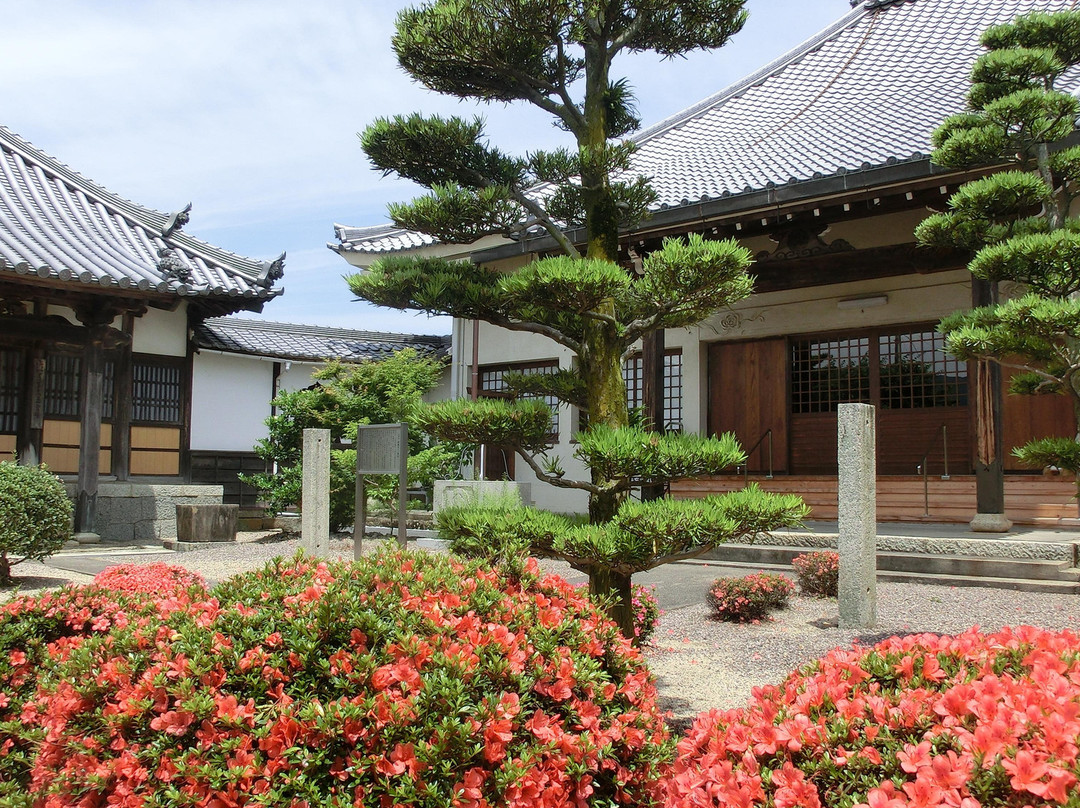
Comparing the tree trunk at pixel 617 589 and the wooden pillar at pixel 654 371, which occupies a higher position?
the wooden pillar at pixel 654 371

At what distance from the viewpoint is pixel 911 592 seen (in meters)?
8.78


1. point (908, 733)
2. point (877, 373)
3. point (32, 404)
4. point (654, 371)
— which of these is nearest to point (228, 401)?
point (32, 404)

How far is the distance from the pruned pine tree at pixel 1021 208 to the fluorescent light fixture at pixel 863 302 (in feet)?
15.9

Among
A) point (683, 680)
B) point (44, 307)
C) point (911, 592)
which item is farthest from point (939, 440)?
point (44, 307)

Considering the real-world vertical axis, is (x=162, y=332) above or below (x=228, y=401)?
above

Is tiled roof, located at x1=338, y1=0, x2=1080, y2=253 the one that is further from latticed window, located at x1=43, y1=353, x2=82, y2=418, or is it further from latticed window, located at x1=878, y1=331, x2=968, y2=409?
latticed window, located at x1=43, y1=353, x2=82, y2=418

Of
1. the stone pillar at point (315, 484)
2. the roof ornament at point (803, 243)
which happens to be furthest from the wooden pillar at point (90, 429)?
the roof ornament at point (803, 243)

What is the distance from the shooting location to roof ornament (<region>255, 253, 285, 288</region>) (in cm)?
1469

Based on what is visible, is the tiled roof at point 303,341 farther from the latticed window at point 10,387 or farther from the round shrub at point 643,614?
the round shrub at point 643,614

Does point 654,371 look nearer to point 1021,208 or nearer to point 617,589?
point 1021,208

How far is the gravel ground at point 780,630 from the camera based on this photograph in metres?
5.87

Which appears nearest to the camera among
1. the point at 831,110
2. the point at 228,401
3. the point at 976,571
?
the point at 976,571

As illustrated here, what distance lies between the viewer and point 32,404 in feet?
43.4

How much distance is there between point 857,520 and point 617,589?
3.46 meters
